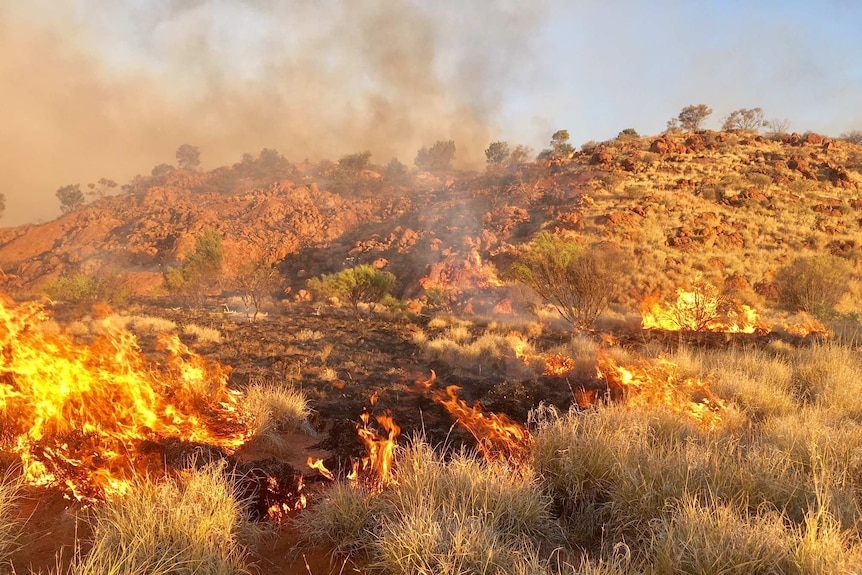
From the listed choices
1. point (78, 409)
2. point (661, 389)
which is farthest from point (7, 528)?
point (661, 389)

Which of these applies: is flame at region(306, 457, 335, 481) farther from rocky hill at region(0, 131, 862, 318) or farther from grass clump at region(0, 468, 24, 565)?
rocky hill at region(0, 131, 862, 318)

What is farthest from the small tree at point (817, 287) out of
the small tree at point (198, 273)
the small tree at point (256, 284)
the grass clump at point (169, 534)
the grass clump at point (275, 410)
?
the small tree at point (198, 273)

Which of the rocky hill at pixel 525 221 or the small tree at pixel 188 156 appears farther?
the small tree at pixel 188 156

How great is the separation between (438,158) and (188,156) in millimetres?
44157

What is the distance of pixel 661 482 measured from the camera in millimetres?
3918

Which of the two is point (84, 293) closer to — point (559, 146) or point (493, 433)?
point (493, 433)

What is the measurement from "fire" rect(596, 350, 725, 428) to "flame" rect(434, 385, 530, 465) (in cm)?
160

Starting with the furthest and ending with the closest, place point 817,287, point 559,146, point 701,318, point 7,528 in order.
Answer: point 559,146
point 817,287
point 701,318
point 7,528

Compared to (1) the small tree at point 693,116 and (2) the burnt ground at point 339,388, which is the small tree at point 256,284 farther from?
(1) the small tree at point 693,116

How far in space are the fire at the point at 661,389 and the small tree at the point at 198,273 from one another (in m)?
24.0

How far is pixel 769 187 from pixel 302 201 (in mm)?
43280

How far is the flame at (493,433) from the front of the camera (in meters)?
5.07

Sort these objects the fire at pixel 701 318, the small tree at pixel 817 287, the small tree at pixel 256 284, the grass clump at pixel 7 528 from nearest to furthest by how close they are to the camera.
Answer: the grass clump at pixel 7 528 → the fire at pixel 701 318 → the small tree at pixel 817 287 → the small tree at pixel 256 284

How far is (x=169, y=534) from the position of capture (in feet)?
10.6
